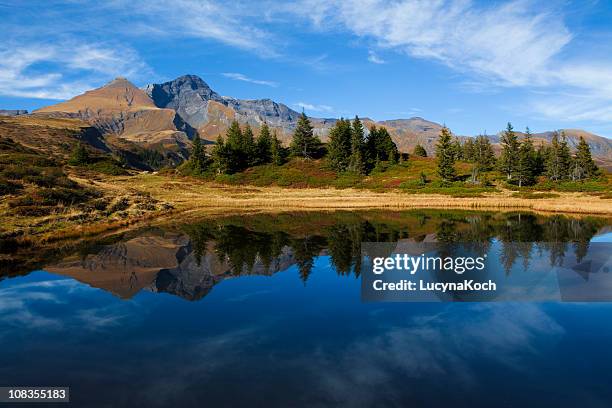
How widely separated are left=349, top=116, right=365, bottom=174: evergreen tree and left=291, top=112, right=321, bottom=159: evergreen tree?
13.1 m

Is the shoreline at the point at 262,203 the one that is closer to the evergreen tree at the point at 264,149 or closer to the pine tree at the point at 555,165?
the evergreen tree at the point at 264,149

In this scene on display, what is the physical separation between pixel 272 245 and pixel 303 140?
305 ft

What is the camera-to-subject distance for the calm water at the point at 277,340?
9914 mm

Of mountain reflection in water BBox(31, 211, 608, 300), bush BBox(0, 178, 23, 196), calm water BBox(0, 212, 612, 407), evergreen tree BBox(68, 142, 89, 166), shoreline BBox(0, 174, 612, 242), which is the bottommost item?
calm water BBox(0, 212, 612, 407)

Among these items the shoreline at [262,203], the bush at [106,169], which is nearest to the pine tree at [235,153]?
the shoreline at [262,203]

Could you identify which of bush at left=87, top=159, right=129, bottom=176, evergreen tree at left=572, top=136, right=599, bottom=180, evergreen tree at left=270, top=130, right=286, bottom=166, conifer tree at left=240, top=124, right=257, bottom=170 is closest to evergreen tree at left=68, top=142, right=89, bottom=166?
bush at left=87, top=159, right=129, bottom=176

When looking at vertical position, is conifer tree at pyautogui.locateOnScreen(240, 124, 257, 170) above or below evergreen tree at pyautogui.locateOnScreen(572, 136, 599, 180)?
above

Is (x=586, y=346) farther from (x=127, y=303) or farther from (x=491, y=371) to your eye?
(x=127, y=303)

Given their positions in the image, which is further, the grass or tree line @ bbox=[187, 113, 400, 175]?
Answer: tree line @ bbox=[187, 113, 400, 175]

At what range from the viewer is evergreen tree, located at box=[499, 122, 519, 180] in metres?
101

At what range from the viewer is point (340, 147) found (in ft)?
372

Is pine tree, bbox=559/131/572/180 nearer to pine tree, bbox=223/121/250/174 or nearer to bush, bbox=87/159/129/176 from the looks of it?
pine tree, bbox=223/121/250/174

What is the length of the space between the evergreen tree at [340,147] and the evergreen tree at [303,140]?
325 inches

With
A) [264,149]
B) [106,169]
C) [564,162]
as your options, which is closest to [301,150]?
[264,149]
